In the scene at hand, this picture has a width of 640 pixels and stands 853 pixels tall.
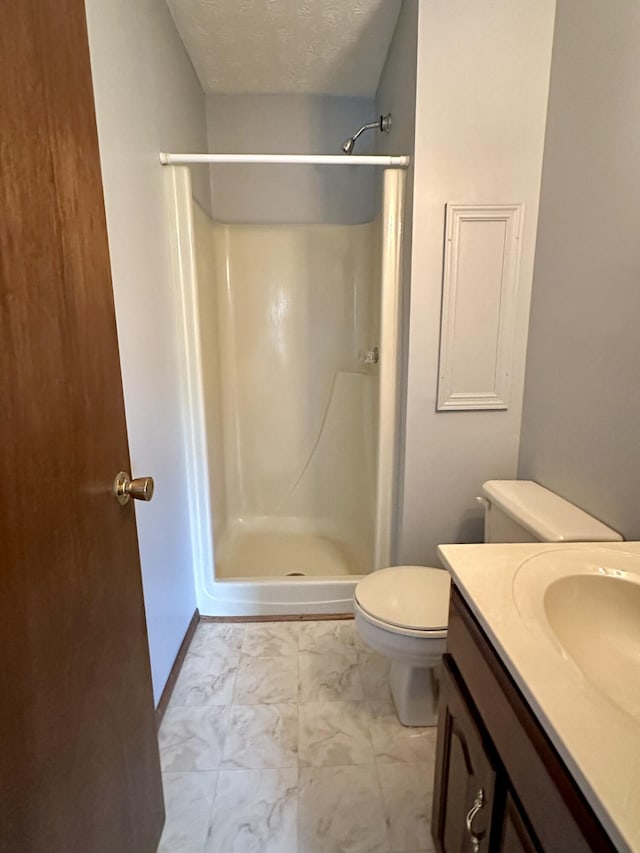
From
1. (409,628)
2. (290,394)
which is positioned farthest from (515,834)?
(290,394)

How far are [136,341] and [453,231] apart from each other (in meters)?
1.10

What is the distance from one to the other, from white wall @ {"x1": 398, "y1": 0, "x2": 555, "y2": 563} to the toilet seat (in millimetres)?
295

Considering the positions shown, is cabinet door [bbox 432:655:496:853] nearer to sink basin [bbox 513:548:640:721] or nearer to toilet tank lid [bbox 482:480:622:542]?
sink basin [bbox 513:548:640:721]

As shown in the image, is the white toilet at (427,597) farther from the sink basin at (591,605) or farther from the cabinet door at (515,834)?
the cabinet door at (515,834)

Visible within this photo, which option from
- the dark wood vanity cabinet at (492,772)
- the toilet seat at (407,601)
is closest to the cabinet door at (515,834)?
the dark wood vanity cabinet at (492,772)

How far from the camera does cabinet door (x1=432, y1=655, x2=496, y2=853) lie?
29.8 inches

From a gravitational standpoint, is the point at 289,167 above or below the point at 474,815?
above

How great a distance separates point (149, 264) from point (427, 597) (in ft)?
4.52

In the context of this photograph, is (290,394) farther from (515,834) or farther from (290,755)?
(515,834)

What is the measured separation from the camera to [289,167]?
2500 mm

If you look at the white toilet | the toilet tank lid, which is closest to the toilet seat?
the white toilet

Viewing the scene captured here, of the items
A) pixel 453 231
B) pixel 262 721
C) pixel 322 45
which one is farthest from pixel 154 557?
pixel 322 45

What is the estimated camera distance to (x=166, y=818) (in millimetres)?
1235

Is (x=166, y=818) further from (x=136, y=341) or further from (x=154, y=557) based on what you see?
(x=136, y=341)
